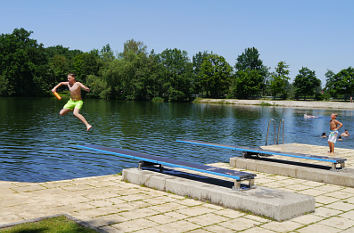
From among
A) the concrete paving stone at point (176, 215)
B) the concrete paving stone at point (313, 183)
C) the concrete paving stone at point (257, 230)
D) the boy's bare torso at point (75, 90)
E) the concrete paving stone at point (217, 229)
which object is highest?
the boy's bare torso at point (75, 90)

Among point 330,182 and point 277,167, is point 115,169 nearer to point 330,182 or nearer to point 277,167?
point 277,167

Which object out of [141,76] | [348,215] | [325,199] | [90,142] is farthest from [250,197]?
[141,76]

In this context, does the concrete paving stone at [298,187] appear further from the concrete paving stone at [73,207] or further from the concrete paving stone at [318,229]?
the concrete paving stone at [73,207]

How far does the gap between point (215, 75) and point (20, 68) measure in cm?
5629

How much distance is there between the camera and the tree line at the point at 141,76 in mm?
94675

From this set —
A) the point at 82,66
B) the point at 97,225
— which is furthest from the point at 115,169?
the point at 82,66

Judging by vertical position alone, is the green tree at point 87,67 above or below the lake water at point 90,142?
above

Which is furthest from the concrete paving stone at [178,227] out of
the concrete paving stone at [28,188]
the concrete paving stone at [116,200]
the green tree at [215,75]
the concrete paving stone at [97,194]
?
the green tree at [215,75]

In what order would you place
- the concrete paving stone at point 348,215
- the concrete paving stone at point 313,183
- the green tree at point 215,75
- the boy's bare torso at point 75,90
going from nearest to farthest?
the boy's bare torso at point 75,90 < the concrete paving stone at point 348,215 < the concrete paving stone at point 313,183 < the green tree at point 215,75

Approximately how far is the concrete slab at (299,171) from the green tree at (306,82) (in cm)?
10229

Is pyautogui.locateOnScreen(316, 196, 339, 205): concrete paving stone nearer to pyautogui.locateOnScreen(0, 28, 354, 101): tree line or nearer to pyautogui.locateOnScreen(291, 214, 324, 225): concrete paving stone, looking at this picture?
pyautogui.locateOnScreen(291, 214, 324, 225): concrete paving stone

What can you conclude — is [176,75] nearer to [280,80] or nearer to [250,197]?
[280,80]

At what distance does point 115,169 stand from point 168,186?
24.8 ft

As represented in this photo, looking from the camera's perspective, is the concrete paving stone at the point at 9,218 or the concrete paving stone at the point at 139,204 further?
the concrete paving stone at the point at 139,204
